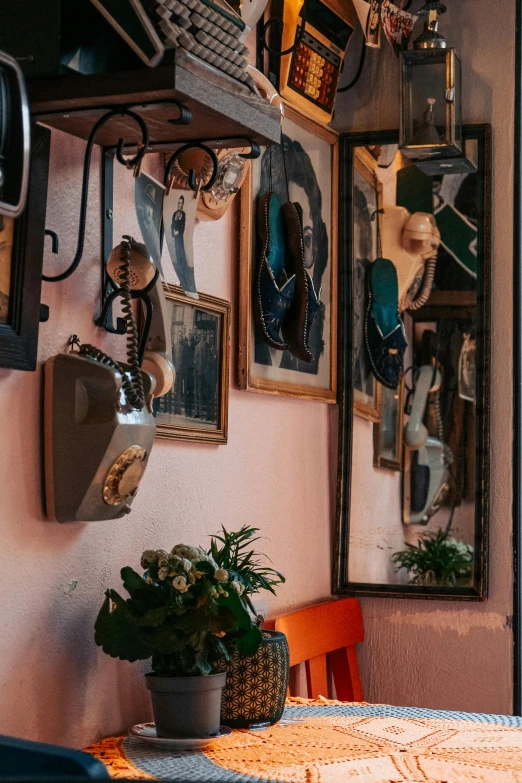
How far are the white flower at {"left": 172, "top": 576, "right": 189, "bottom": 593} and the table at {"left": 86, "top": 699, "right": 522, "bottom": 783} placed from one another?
0.25 m

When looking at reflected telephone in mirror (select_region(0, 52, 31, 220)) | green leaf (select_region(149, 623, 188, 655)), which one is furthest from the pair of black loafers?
reflected telephone in mirror (select_region(0, 52, 31, 220))

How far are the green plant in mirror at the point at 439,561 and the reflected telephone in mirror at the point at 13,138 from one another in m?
1.82

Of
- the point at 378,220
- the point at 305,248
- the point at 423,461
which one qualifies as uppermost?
the point at 378,220

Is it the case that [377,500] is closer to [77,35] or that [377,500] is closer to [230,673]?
[230,673]

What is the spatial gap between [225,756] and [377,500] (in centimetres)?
126

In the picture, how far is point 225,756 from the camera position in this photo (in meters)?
1.64

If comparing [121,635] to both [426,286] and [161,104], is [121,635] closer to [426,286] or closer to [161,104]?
[161,104]

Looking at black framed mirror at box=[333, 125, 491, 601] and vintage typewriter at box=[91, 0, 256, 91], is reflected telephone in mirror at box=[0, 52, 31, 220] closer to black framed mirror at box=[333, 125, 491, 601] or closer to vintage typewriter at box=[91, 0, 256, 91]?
vintage typewriter at box=[91, 0, 256, 91]

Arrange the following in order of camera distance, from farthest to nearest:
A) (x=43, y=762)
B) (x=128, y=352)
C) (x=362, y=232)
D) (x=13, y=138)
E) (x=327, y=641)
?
(x=362, y=232) → (x=327, y=641) → (x=128, y=352) → (x=13, y=138) → (x=43, y=762)

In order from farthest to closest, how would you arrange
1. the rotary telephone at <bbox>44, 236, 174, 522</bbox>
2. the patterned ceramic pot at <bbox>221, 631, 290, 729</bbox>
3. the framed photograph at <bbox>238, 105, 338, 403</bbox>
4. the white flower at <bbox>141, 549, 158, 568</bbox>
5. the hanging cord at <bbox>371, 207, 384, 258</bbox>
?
1. the hanging cord at <bbox>371, 207, 384, 258</bbox>
2. the framed photograph at <bbox>238, 105, 338, 403</bbox>
3. the patterned ceramic pot at <bbox>221, 631, 290, 729</bbox>
4. the white flower at <bbox>141, 549, 158, 568</bbox>
5. the rotary telephone at <bbox>44, 236, 174, 522</bbox>

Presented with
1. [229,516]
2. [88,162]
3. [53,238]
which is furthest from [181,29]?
[229,516]

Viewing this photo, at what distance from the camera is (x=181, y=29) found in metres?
1.42

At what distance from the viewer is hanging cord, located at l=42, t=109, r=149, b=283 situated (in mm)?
1511

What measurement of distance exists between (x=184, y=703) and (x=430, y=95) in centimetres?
170
